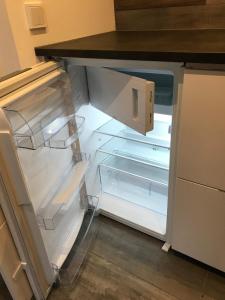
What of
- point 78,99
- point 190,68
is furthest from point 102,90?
point 190,68

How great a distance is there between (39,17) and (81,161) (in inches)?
25.2

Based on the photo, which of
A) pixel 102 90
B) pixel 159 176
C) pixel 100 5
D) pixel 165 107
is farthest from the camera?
pixel 159 176

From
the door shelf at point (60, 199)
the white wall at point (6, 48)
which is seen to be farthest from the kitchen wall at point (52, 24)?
the door shelf at point (60, 199)

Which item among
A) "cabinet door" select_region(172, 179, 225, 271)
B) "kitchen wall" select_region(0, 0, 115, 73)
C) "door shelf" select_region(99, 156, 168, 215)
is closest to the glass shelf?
"door shelf" select_region(99, 156, 168, 215)

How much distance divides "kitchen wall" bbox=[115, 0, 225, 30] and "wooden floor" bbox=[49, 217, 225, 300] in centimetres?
113

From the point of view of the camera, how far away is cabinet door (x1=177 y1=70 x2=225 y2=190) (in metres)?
0.73

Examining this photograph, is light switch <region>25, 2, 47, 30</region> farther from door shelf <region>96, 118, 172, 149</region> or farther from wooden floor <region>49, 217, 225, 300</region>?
wooden floor <region>49, 217, 225, 300</region>

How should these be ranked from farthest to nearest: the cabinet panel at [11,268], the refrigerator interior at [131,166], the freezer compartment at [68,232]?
the refrigerator interior at [131,166] → the freezer compartment at [68,232] → the cabinet panel at [11,268]

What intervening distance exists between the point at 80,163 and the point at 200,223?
596mm

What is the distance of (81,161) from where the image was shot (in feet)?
4.03

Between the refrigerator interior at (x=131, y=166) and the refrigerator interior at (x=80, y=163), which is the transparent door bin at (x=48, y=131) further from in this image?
the refrigerator interior at (x=131, y=166)

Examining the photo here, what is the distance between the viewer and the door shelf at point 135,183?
144cm

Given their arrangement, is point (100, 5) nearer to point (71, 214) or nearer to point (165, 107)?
point (165, 107)

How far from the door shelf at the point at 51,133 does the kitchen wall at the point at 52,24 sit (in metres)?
0.25
